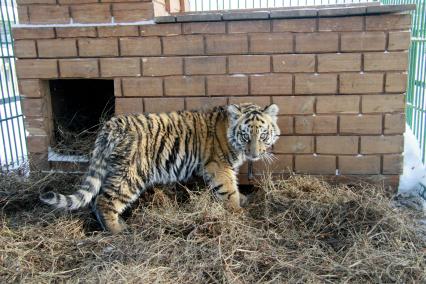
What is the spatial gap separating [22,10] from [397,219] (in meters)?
4.14

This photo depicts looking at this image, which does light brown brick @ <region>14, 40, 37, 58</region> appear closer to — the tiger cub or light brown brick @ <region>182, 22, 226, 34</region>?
the tiger cub

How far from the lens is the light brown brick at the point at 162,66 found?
4.23m

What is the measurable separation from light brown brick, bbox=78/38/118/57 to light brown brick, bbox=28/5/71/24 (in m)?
0.29

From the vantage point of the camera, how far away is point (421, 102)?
17.2ft

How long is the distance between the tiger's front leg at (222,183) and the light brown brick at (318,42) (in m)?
1.43

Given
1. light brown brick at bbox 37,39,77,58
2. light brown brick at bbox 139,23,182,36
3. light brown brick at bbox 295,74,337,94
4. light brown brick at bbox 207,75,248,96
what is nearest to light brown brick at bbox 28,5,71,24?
light brown brick at bbox 37,39,77,58

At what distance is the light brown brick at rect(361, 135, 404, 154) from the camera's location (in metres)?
4.16

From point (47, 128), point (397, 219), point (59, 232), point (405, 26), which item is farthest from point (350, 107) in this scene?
point (47, 128)

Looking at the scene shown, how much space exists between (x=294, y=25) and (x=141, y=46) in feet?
5.12

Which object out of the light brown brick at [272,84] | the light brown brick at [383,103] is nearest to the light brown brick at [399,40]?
the light brown brick at [383,103]

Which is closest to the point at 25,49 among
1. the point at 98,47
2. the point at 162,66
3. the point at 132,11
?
the point at 98,47

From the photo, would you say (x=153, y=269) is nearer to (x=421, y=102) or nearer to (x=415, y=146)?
(x=415, y=146)

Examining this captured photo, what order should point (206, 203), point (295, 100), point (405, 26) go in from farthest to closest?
point (295, 100) < point (405, 26) < point (206, 203)

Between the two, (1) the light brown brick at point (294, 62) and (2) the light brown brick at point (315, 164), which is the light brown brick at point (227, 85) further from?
(2) the light brown brick at point (315, 164)
